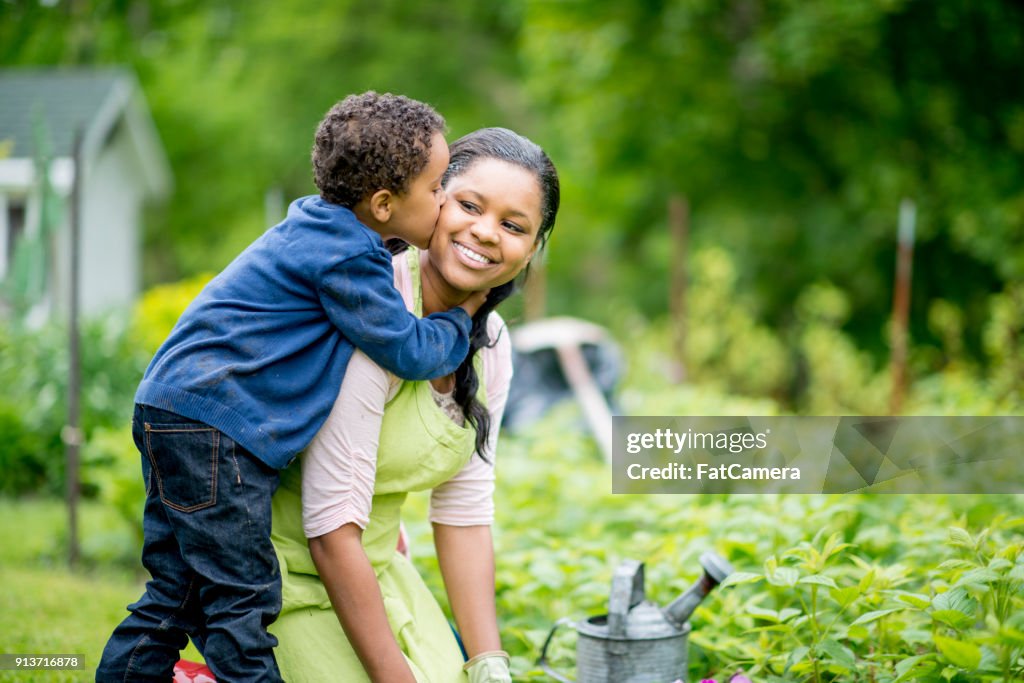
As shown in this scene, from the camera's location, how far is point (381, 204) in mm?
1955

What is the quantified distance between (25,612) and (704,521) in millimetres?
2447

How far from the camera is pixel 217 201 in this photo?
19344 millimetres

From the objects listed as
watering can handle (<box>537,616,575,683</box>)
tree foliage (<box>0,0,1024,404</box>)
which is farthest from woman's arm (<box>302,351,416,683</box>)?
tree foliage (<box>0,0,1024,404</box>)

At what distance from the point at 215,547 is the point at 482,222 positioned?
2.68 feet

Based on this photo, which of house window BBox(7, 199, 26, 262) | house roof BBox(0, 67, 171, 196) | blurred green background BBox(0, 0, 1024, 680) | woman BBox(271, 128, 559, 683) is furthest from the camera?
house window BBox(7, 199, 26, 262)

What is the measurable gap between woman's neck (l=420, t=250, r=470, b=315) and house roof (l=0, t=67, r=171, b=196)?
8497 mm

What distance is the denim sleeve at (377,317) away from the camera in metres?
1.85

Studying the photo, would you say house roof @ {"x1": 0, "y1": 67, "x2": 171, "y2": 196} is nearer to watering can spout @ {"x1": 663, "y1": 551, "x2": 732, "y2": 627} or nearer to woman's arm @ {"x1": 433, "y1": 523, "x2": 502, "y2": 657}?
woman's arm @ {"x1": 433, "y1": 523, "x2": 502, "y2": 657}

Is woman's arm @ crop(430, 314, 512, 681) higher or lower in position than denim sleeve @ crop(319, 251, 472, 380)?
lower

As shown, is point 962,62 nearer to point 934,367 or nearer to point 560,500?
point 934,367

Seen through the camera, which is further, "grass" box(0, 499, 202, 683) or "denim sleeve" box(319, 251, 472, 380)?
"grass" box(0, 499, 202, 683)

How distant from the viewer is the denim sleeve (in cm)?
185

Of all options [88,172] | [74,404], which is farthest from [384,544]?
[88,172]

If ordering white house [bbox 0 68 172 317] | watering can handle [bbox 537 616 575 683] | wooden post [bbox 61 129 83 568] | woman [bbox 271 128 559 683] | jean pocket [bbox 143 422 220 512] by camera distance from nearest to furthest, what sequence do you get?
jean pocket [bbox 143 422 220 512], woman [bbox 271 128 559 683], watering can handle [bbox 537 616 575 683], wooden post [bbox 61 129 83 568], white house [bbox 0 68 172 317]
